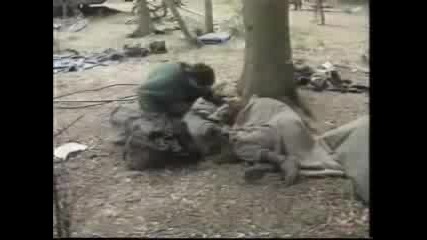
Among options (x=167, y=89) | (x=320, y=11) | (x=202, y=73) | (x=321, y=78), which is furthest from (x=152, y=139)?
(x=320, y=11)

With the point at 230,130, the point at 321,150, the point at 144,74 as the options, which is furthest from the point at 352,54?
the point at 144,74

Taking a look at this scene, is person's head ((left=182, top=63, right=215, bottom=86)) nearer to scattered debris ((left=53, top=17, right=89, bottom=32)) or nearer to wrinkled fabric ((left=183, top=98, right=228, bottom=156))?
wrinkled fabric ((left=183, top=98, right=228, bottom=156))

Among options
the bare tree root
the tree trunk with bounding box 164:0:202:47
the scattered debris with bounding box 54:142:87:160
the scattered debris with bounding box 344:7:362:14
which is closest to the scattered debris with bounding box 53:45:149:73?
the tree trunk with bounding box 164:0:202:47

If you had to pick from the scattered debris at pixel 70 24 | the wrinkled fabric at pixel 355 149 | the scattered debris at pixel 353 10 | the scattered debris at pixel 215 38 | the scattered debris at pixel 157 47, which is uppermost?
the scattered debris at pixel 353 10

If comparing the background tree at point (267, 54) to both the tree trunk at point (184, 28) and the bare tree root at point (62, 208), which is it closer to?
the tree trunk at point (184, 28)

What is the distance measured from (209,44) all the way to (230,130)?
1.13ft

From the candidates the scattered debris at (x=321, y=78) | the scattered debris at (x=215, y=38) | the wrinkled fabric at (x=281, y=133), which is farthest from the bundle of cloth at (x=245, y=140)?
the scattered debris at (x=215, y=38)

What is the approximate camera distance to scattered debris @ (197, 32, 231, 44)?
82.9 inches

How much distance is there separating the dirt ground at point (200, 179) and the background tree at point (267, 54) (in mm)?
42

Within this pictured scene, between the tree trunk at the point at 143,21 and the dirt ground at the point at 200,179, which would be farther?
the tree trunk at the point at 143,21

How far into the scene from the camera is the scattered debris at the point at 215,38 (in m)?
2.10

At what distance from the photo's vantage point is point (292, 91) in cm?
211

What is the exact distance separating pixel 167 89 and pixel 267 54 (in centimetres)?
41

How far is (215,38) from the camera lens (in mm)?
2115
